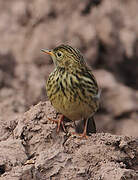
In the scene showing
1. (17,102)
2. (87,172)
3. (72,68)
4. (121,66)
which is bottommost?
(87,172)

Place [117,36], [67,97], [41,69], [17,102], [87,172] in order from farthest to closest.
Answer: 1. [117,36]
2. [41,69]
3. [17,102]
4. [67,97]
5. [87,172]

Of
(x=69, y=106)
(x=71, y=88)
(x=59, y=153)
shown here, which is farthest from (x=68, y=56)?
(x=59, y=153)

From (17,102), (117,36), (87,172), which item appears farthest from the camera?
(117,36)

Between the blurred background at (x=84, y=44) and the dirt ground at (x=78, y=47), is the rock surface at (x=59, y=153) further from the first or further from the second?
the blurred background at (x=84, y=44)

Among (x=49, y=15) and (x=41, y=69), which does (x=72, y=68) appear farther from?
(x=49, y=15)

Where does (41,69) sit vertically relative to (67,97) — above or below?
above

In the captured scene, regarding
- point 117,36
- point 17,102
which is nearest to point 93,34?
point 117,36

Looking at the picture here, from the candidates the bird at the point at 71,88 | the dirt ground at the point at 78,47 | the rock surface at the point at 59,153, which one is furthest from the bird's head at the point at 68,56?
the dirt ground at the point at 78,47

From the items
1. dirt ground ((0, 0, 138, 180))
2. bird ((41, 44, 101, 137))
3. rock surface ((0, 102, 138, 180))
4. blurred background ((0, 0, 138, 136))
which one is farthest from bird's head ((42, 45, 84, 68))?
blurred background ((0, 0, 138, 136))
